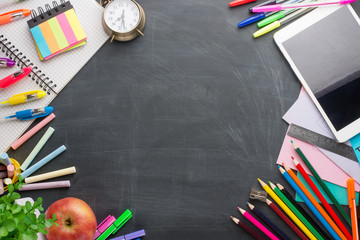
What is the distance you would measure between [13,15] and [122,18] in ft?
1.17

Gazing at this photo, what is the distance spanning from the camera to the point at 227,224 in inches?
49.4

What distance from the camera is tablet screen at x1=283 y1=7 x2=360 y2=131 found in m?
1.26

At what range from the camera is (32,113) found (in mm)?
1249

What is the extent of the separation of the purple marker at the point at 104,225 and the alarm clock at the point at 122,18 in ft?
1.91

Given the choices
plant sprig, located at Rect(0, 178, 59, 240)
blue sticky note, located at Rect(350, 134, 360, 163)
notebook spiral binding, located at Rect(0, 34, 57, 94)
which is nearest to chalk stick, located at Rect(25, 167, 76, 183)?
notebook spiral binding, located at Rect(0, 34, 57, 94)

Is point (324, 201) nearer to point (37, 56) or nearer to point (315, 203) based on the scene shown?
point (315, 203)

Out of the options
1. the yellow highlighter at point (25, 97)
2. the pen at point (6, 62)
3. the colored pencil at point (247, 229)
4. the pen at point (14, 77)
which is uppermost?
the pen at point (6, 62)

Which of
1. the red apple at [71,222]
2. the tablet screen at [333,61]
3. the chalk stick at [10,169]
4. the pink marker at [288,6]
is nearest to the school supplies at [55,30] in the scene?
the chalk stick at [10,169]

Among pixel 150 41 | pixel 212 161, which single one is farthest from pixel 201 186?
pixel 150 41

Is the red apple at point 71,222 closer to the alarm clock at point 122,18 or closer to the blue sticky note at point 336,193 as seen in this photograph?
the alarm clock at point 122,18

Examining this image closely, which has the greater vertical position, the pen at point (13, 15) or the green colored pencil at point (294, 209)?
the pen at point (13, 15)

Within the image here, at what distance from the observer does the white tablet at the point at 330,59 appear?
4.15 ft

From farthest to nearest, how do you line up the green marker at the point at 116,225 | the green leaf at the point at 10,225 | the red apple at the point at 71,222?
1. the green marker at the point at 116,225
2. the red apple at the point at 71,222
3. the green leaf at the point at 10,225

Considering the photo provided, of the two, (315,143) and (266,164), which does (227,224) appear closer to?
(266,164)
